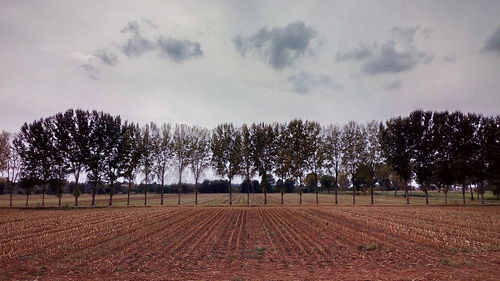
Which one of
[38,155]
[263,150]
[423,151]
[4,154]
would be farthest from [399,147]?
[4,154]

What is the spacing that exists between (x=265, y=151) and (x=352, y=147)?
18.9 m

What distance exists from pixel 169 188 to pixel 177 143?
101922 mm

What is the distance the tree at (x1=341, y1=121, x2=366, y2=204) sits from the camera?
6875 centimetres

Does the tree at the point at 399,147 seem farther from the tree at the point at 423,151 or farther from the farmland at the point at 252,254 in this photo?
the farmland at the point at 252,254

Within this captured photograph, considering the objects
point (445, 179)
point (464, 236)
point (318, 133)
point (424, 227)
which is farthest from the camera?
point (318, 133)

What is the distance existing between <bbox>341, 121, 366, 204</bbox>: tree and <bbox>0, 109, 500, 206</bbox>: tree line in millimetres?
205

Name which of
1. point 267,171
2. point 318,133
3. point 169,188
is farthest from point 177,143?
point 169,188

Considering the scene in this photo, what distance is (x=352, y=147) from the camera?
69.2 metres

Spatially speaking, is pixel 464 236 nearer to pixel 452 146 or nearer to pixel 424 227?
pixel 424 227

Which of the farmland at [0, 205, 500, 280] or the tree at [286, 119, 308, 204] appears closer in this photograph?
the farmland at [0, 205, 500, 280]

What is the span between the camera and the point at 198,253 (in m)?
16.8

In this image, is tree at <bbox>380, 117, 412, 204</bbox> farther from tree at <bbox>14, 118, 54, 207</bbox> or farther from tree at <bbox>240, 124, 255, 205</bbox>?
tree at <bbox>14, 118, 54, 207</bbox>

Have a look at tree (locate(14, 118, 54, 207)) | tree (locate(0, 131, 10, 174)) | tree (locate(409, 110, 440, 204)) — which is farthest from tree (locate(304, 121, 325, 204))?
tree (locate(0, 131, 10, 174))

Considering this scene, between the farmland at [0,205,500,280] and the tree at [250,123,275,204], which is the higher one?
the tree at [250,123,275,204]
